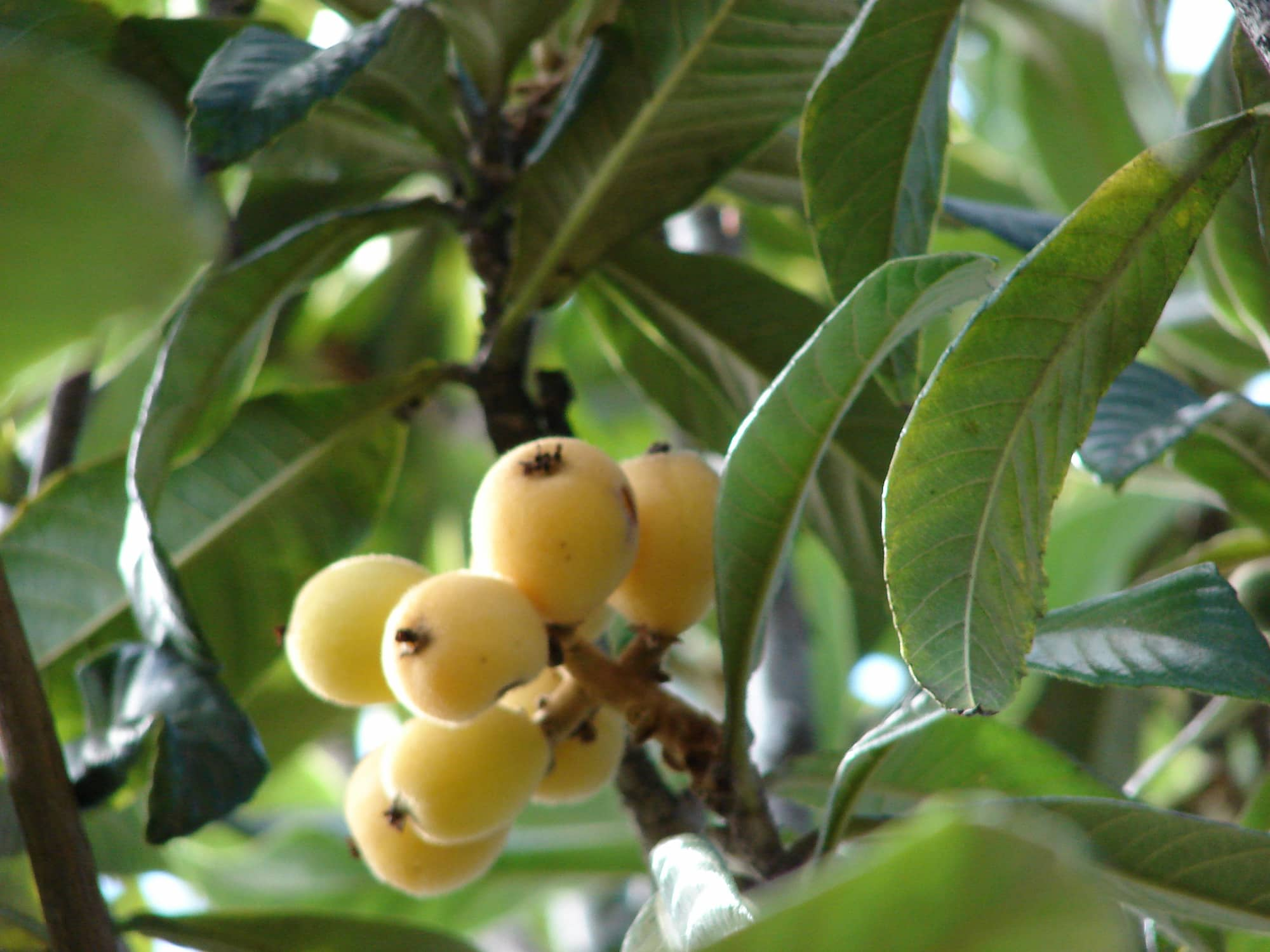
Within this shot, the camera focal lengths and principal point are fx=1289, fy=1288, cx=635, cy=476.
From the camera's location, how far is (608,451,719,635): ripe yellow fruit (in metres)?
0.81

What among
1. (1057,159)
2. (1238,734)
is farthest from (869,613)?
(1238,734)

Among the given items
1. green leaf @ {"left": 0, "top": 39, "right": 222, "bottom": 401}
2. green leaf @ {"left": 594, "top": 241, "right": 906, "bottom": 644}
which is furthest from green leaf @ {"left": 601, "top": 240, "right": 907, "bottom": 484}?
green leaf @ {"left": 0, "top": 39, "right": 222, "bottom": 401}

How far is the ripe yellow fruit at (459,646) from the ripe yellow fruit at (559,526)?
0.08ft

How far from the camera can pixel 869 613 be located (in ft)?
3.88

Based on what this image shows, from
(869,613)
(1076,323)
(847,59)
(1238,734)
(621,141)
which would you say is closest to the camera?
(1076,323)

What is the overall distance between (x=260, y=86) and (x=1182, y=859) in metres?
0.68

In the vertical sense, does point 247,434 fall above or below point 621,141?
below

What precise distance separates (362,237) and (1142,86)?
963 mm

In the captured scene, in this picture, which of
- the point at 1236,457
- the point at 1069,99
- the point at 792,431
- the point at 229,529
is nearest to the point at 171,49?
the point at 229,529

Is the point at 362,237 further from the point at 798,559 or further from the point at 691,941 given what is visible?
the point at 798,559

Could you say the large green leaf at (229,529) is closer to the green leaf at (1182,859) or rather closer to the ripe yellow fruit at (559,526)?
the ripe yellow fruit at (559,526)

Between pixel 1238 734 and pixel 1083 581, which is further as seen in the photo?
pixel 1238 734

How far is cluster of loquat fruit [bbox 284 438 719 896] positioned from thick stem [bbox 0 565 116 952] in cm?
16

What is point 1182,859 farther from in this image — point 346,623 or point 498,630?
point 346,623
